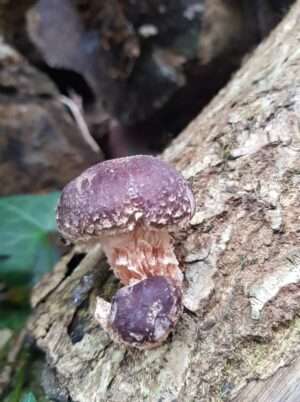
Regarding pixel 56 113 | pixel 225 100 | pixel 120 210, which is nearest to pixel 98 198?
pixel 120 210

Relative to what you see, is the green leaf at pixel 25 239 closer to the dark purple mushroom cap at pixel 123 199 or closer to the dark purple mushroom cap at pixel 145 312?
the dark purple mushroom cap at pixel 123 199

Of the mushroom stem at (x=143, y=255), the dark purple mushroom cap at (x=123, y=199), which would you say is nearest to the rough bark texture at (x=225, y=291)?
the mushroom stem at (x=143, y=255)

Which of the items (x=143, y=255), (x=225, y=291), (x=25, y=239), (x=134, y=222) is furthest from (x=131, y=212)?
(x=25, y=239)

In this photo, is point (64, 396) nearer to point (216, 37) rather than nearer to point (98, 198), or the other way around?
point (98, 198)

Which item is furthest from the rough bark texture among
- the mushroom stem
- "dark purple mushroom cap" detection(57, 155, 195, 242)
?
"dark purple mushroom cap" detection(57, 155, 195, 242)

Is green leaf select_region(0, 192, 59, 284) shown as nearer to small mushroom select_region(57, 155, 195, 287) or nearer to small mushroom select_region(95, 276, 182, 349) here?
small mushroom select_region(57, 155, 195, 287)

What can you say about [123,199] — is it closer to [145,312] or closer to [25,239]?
[145,312]

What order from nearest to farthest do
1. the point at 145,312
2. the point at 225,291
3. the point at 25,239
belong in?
the point at 145,312 → the point at 225,291 → the point at 25,239
